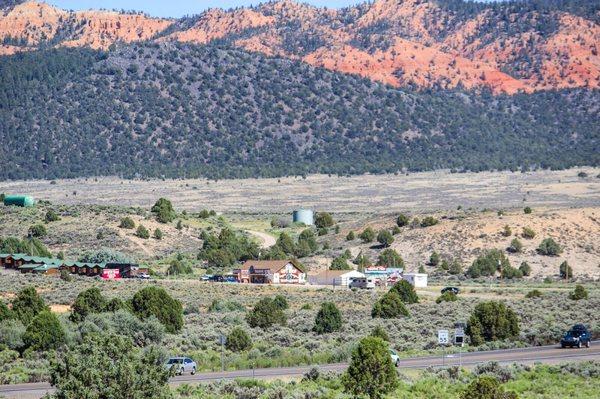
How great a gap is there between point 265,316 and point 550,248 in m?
45.5

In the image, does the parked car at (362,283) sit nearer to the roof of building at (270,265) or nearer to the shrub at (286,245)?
the roof of building at (270,265)

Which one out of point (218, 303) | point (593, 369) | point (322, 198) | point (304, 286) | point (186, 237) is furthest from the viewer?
point (322, 198)

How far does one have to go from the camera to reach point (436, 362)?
44.8 m

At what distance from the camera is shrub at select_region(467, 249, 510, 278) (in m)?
94.6

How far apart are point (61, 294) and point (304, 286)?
18.5 metres

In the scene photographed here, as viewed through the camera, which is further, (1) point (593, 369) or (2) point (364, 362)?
(1) point (593, 369)

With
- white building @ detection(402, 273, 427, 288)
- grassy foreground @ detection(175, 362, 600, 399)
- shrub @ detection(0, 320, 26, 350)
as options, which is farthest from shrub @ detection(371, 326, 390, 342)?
white building @ detection(402, 273, 427, 288)

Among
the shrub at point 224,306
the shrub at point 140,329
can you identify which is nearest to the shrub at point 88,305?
the shrub at point 140,329

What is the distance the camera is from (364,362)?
3672cm

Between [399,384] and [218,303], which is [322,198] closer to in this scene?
[218,303]

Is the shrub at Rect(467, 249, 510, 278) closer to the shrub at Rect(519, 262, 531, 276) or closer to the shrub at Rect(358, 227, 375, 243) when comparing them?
the shrub at Rect(519, 262, 531, 276)

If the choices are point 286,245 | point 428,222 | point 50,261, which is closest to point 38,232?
point 50,261

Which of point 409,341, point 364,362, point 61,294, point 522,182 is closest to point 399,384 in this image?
point 364,362

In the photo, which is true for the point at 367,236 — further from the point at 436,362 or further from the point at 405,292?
the point at 436,362
